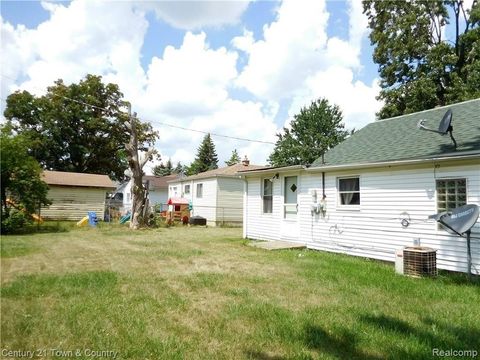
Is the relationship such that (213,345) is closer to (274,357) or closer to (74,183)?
(274,357)

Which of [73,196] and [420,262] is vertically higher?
[73,196]

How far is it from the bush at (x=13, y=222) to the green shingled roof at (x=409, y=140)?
38.4 feet

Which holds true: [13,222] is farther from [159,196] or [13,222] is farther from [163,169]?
[163,169]

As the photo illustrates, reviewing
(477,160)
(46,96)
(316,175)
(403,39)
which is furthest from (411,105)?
(46,96)

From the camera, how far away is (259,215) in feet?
48.3

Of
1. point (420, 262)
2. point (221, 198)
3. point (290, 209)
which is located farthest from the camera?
point (221, 198)

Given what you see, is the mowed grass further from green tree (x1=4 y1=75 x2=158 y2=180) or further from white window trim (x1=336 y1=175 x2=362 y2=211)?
green tree (x1=4 y1=75 x2=158 y2=180)

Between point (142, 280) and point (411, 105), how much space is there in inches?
756

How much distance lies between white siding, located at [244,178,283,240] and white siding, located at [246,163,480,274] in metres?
1.27

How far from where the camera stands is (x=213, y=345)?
4.05 m

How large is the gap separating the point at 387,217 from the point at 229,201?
15.9m

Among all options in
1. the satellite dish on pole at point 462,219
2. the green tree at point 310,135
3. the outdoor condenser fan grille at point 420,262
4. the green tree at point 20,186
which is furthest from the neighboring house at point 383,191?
the green tree at point 310,135

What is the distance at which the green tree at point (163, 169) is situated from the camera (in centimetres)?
7288

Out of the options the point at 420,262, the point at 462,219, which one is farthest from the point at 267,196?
the point at 462,219
